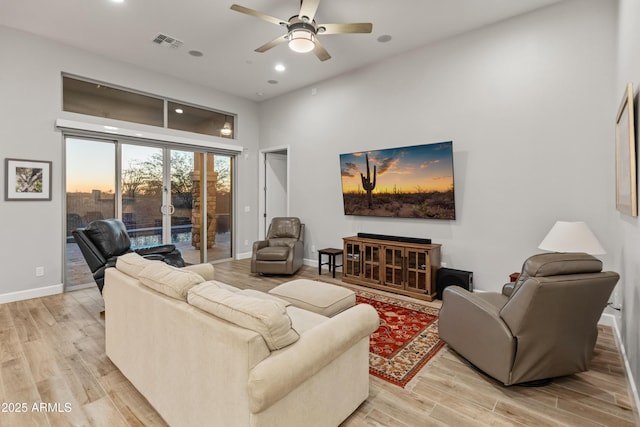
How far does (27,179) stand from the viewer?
13.7 feet

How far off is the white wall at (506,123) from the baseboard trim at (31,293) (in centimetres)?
453

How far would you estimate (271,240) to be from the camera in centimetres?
579

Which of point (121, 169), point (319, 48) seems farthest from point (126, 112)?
point (319, 48)

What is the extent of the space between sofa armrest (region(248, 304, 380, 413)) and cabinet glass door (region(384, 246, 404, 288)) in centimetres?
257

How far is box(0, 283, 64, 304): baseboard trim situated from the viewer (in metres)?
4.05

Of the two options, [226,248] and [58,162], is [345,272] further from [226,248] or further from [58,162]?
[58,162]

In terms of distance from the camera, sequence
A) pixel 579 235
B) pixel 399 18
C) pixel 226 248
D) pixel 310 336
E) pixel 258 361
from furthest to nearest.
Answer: pixel 226 248 < pixel 399 18 < pixel 579 235 < pixel 310 336 < pixel 258 361

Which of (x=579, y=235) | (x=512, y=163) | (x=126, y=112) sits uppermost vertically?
(x=126, y=112)

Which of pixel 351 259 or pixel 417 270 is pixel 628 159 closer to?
pixel 417 270

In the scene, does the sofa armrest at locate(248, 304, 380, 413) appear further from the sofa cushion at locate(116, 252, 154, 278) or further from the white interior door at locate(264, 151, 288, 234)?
the white interior door at locate(264, 151, 288, 234)

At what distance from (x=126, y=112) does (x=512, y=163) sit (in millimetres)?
5851

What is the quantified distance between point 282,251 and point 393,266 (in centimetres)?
187

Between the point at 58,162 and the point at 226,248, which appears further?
the point at 226,248

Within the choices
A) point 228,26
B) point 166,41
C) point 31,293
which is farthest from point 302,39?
point 31,293
